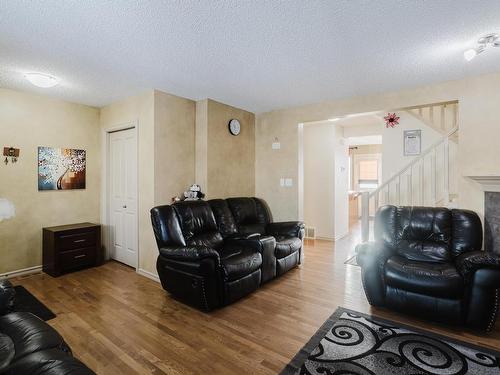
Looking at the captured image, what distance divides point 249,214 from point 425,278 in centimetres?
246

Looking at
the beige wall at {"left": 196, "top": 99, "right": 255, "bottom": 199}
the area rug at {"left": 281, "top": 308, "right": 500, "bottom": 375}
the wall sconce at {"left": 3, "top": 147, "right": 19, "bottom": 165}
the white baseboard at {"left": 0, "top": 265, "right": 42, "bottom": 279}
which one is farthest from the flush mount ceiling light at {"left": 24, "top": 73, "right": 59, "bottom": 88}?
the area rug at {"left": 281, "top": 308, "right": 500, "bottom": 375}

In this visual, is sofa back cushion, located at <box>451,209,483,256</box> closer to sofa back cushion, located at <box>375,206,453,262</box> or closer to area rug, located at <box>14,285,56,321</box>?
sofa back cushion, located at <box>375,206,453,262</box>

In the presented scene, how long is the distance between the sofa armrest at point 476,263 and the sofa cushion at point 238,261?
6.41 ft

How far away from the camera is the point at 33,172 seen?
12.8ft

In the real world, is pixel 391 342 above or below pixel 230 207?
below

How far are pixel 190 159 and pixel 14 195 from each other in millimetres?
2439

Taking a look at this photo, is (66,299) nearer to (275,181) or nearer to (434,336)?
(275,181)

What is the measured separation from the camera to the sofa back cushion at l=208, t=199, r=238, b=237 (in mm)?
3770

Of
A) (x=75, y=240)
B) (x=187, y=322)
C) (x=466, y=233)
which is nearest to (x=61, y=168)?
(x=75, y=240)

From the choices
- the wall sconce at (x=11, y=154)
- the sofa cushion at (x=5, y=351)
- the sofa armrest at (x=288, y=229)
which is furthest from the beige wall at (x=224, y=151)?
the sofa cushion at (x=5, y=351)

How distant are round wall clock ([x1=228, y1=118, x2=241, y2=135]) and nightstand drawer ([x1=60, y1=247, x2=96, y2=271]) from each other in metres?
2.84

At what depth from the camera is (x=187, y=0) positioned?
184 centimetres

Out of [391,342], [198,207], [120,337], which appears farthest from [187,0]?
[391,342]

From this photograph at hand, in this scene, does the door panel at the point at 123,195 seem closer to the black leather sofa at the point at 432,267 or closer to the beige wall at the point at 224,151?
the beige wall at the point at 224,151
